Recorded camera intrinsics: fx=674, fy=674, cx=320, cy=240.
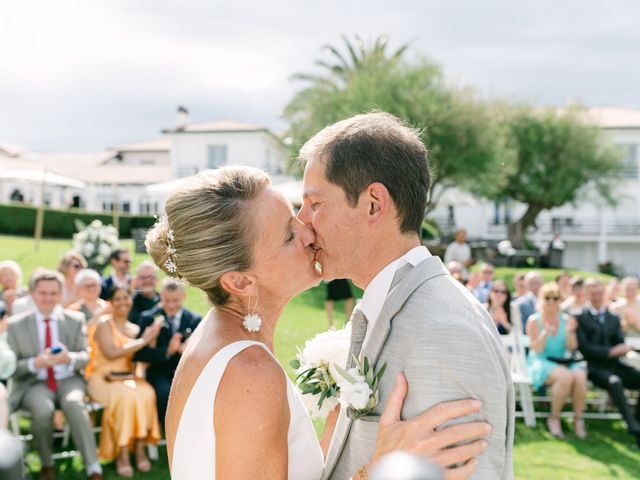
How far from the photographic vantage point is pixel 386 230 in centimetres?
247

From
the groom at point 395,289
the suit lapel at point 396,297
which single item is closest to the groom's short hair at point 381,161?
the groom at point 395,289

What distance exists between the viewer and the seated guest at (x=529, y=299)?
38.4ft

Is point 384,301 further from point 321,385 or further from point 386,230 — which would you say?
point 321,385

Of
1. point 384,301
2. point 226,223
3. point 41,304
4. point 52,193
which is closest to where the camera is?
point 384,301

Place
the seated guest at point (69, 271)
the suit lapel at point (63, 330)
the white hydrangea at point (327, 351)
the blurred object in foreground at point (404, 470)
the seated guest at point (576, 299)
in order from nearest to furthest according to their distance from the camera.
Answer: the blurred object in foreground at point (404, 470), the white hydrangea at point (327, 351), the suit lapel at point (63, 330), the seated guest at point (69, 271), the seated guest at point (576, 299)

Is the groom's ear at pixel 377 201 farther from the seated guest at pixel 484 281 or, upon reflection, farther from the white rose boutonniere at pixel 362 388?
the seated guest at pixel 484 281

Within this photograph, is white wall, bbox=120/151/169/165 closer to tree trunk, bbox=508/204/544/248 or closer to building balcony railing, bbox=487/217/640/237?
building balcony railing, bbox=487/217/640/237

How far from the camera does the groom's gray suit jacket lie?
2.00m

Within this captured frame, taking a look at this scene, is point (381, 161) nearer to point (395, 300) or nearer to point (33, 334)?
point (395, 300)

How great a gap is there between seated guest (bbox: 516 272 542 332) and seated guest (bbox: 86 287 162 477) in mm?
6544

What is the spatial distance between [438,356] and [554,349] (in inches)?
343

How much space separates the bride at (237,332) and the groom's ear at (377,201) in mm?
503

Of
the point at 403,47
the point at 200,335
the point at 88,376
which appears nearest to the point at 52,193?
the point at 403,47

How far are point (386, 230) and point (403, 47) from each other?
4218 centimetres
